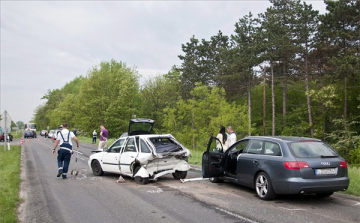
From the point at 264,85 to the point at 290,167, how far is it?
34.4m

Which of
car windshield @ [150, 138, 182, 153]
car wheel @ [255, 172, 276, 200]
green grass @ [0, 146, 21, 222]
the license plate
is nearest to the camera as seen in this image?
green grass @ [0, 146, 21, 222]

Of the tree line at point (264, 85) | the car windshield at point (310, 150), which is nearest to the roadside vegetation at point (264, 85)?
the tree line at point (264, 85)

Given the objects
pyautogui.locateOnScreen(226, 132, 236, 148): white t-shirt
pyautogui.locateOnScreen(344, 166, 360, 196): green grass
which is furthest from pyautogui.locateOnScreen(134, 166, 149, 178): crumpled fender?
pyautogui.locateOnScreen(344, 166, 360, 196): green grass

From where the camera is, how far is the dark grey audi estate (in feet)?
24.3

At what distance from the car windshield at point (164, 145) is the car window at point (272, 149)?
3.45 meters

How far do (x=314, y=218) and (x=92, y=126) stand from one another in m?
48.6

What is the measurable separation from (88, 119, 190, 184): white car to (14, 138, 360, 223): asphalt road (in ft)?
1.47

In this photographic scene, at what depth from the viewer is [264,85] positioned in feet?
134

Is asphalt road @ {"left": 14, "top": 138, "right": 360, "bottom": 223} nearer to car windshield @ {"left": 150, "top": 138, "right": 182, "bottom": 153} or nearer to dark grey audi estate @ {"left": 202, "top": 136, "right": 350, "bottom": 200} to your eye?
dark grey audi estate @ {"left": 202, "top": 136, "right": 350, "bottom": 200}

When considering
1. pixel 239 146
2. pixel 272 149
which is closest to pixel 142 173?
pixel 239 146

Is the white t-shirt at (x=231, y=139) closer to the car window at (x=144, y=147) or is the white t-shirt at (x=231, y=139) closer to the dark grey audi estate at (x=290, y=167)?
the dark grey audi estate at (x=290, y=167)

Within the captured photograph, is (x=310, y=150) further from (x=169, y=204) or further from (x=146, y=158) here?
(x=146, y=158)

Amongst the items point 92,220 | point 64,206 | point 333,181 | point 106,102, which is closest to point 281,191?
point 333,181

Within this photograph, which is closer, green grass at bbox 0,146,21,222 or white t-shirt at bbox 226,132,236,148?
green grass at bbox 0,146,21,222
